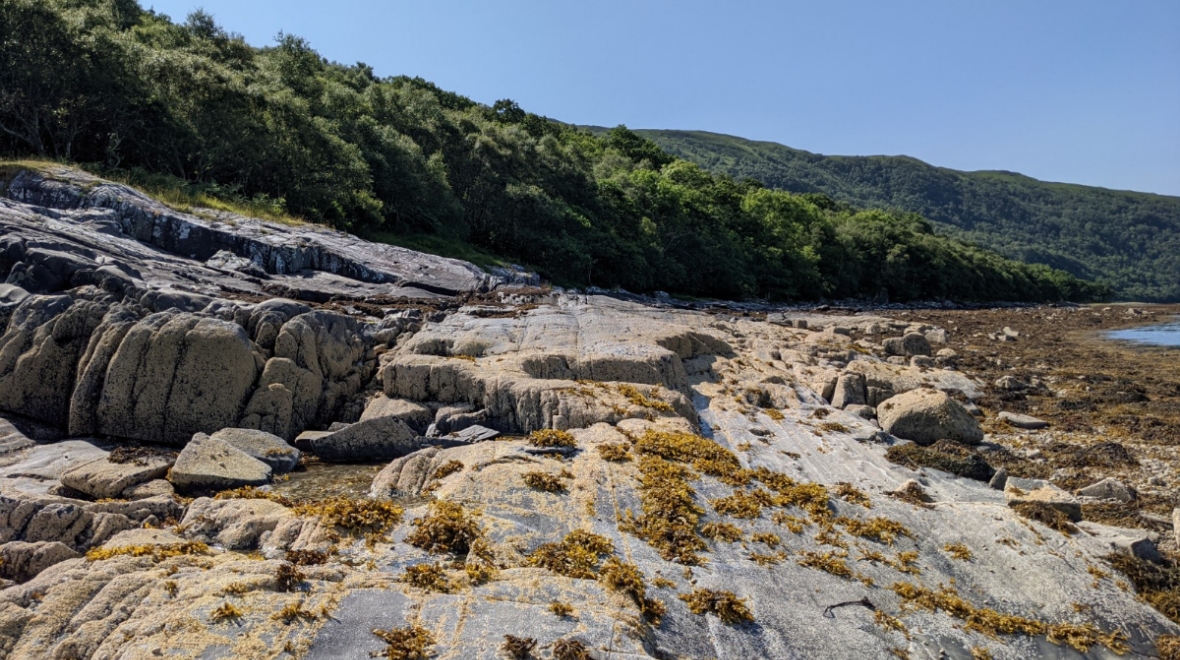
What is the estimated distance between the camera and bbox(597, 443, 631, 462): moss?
41.4ft

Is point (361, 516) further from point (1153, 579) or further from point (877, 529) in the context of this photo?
point (1153, 579)

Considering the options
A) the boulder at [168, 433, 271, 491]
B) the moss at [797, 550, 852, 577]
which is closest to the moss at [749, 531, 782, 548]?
the moss at [797, 550, 852, 577]

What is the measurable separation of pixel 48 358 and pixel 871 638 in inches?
746

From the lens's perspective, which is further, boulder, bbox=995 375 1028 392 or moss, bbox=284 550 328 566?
boulder, bbox=995 375 1028 392

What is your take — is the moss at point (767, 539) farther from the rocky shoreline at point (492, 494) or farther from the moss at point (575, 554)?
the moss at point (575, 554)

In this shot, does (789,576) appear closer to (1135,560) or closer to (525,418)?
(1135,560)

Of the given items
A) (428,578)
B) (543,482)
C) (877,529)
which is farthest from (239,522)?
(877,529)

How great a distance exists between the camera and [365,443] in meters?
14.8

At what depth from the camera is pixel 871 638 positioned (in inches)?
335

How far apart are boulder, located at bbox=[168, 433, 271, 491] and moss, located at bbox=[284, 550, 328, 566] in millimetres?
4659

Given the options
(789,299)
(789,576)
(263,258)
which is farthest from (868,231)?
(789,576)

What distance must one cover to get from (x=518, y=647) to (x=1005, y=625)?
725 cm

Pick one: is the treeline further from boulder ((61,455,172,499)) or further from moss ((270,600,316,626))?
moss ((270,600,316,626))

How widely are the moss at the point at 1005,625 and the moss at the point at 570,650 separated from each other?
533 cm
